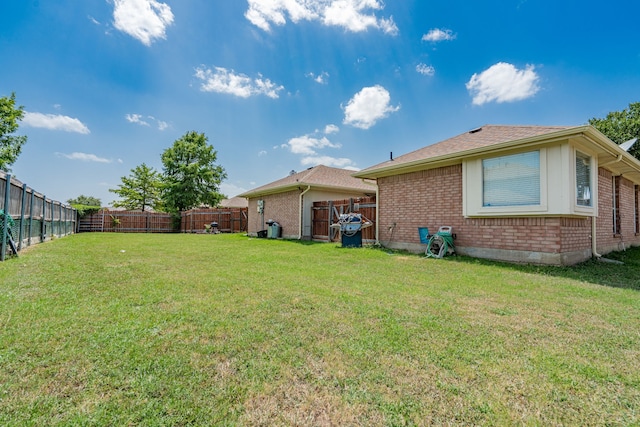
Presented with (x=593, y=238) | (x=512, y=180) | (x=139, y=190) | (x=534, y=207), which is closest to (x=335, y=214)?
(x=512, y=180)

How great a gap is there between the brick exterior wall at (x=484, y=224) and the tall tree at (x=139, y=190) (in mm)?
31322

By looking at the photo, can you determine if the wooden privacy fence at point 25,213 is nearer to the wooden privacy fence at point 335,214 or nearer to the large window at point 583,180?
the wooden privacy fence at point 335,214

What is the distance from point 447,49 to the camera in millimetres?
10758

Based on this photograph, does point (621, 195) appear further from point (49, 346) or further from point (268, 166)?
point (268, 166)

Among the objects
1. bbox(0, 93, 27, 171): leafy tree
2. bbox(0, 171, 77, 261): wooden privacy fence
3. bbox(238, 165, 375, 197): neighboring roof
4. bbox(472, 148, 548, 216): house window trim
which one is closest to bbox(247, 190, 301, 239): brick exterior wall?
bbox(238, 165, 375, 197): neighboring roof

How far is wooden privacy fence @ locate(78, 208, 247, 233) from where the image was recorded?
22.0 m

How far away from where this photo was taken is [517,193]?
6.64m

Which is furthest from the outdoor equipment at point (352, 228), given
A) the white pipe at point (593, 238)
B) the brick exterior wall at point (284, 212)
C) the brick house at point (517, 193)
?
the white pipe at point (593, 238)

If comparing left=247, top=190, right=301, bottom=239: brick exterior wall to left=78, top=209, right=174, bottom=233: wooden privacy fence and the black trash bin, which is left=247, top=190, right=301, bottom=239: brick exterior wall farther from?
left=78, top=209, right=174, bottom=233: wooden privacy fence

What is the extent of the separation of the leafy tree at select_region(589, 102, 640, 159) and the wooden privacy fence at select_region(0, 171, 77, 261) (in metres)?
31.5

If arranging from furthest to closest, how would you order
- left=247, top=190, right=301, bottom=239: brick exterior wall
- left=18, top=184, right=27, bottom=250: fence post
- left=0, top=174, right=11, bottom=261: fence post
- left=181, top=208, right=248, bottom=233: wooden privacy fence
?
left=181, top=208, right=248, bottom=233: wooden privacy fence
left=247, top=190, right=301, bottom=239: brick exterior wall
left=18, top=184, right=27, bottom=250: fence post
left=0, top=174, right=11, bottom=261: fence post

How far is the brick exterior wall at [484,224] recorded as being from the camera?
20.7 feet

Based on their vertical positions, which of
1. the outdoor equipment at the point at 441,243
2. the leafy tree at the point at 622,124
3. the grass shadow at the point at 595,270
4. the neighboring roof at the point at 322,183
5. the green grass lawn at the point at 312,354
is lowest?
the green grass lawn at the point at 312,354

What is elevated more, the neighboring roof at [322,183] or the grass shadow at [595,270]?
the neighboring roof at [322,183]
